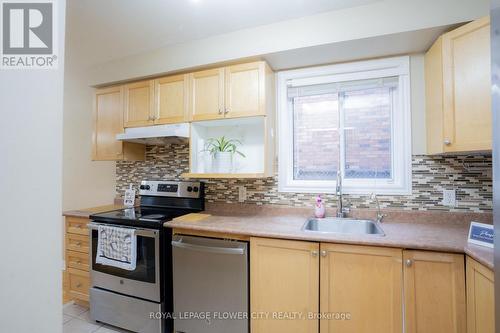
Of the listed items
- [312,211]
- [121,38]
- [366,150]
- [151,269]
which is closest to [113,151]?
[121,38]

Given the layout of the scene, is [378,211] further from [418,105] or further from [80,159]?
[80,159]

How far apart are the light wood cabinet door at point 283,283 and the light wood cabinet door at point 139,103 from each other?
1.55m

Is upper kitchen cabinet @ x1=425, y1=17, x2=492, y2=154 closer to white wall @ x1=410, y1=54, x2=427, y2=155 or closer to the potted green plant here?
white wall @ x1=410, y1=54, x2=427, y2=155

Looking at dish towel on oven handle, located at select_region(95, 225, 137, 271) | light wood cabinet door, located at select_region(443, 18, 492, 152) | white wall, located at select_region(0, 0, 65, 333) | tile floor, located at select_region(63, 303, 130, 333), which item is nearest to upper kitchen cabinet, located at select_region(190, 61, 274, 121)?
dish towel on oven handle, located at select_region(95, 225, 137, 271)

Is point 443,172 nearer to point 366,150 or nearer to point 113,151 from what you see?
point 366,150

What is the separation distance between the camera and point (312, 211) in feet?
6.55

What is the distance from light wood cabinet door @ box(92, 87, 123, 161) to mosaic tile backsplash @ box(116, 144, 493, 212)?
19.0 inches

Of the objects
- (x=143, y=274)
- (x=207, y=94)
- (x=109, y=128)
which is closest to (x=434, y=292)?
(x=143, y=274)

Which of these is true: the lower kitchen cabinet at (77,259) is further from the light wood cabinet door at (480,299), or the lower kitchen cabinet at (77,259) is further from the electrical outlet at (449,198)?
the electrical outlet at (449,198)

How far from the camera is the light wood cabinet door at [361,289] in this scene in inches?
51.0

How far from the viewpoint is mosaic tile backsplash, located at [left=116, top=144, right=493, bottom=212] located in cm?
166

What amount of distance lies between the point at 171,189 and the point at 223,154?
2.24ft

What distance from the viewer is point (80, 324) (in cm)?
197

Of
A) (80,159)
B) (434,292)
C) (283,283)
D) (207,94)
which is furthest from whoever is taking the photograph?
(80,159)
